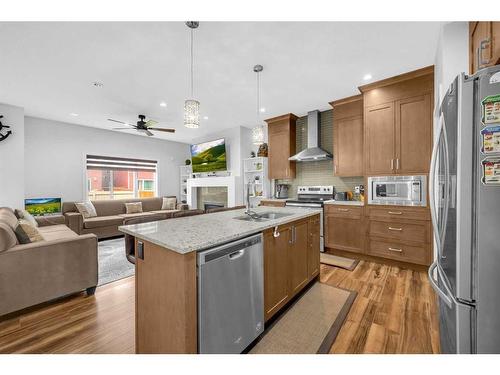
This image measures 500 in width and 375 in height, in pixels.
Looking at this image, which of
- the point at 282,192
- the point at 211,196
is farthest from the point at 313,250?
the point at 211,196

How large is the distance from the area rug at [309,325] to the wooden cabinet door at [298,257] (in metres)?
0.18

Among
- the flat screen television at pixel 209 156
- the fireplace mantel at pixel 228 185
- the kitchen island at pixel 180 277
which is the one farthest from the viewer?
the flat screen television at pixel 209 156

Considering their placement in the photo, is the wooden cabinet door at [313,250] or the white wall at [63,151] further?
the white wall at [63,151]

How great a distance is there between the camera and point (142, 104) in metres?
3.96

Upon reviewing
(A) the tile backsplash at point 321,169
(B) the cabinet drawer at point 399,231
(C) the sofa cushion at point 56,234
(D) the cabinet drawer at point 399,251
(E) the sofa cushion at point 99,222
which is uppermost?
(A) the tile backsplash at point 321,169

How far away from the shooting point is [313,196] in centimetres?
444

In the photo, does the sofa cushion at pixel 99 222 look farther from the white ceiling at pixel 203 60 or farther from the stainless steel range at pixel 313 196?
the stainless steel range at pixel 313 196

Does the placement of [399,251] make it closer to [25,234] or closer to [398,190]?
[398,190]

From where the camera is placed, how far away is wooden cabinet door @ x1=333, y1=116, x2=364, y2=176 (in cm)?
357

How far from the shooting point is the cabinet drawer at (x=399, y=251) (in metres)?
2.77

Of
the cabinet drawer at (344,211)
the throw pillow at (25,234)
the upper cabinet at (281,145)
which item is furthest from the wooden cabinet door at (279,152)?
the throw pillow at (25,234)

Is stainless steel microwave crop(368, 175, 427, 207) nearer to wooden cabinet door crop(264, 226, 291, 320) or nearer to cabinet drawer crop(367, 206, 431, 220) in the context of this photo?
cabinet drawer crop(367, 206, 431, 220)

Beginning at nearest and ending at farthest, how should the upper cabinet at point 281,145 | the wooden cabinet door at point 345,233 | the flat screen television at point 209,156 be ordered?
1. the wooden cabinet door at point 345,233
2. the upper cabinet at point 281,145
3. the flat screen television at point 209,156

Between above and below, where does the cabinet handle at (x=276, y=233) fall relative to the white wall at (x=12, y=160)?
below
